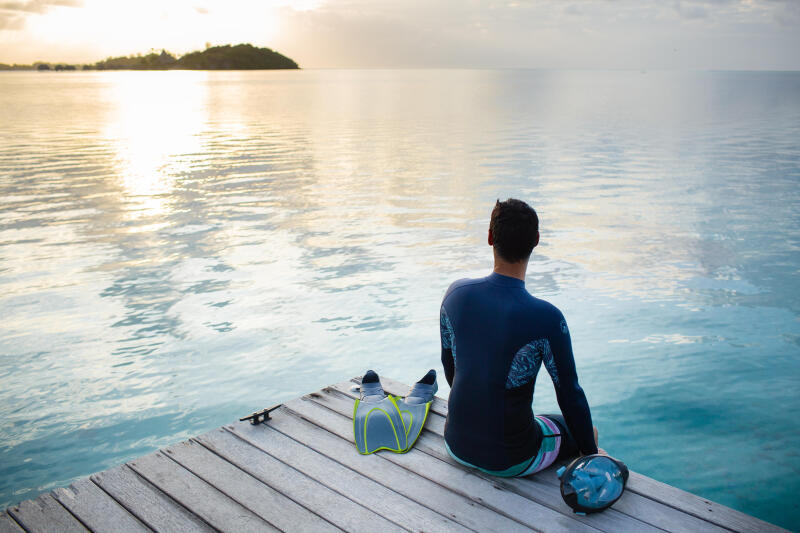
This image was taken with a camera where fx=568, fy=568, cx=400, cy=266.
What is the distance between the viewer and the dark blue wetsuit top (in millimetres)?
3215

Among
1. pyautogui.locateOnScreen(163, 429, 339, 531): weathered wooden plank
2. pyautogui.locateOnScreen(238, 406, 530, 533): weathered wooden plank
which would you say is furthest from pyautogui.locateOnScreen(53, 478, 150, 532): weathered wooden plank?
pyautogui.locateOnScreen(238, 406, 530, 533): weathered wooden plank

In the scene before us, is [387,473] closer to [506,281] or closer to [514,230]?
[506,281]

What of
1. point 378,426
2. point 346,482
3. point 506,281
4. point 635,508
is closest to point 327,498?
point 346,482

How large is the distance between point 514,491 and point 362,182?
16941 millimetres

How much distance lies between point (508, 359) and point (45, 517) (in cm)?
289

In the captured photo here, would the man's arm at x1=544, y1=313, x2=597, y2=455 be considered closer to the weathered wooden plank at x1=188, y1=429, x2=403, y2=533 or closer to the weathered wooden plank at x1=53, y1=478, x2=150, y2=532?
the weathered wooden plank at x1=188, y1=429, x2=403, y2=533

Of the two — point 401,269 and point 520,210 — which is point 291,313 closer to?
point 401,269

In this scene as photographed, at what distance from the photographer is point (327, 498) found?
3500 mm

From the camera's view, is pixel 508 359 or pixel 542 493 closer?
pixel 508 359

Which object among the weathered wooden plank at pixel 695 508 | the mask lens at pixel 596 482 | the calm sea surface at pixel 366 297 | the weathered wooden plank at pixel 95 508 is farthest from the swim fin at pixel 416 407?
the calm sea surface at pixel 366 297

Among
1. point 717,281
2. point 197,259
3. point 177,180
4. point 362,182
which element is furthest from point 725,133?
point 197,259

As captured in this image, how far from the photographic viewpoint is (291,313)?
9.05 meters

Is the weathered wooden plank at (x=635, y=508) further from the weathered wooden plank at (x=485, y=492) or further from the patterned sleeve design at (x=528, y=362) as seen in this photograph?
the patterned sleeve design at (x=528, y=362)

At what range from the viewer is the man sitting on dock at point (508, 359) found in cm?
321
